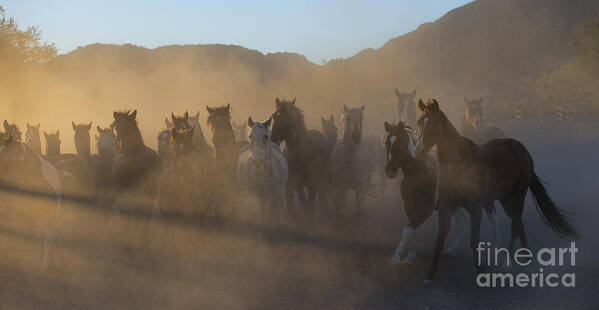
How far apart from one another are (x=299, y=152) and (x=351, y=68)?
3943 inches

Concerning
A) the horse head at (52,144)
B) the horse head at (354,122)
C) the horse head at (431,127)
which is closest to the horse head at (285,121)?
the horse head at (354,122)

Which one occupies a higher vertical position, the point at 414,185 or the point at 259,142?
the point at 259,142

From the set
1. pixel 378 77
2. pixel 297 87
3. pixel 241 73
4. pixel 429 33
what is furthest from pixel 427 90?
pixel 241 73

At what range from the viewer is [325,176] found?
30.1 ft

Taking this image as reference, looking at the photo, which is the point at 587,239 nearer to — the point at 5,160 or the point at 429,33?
the point at 5,160

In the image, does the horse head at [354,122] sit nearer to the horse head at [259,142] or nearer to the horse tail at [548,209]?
the horse head at [259,142]

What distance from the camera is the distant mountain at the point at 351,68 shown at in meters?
84.6

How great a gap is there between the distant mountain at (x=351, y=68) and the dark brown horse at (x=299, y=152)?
58.6 meters

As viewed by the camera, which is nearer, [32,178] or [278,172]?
[32,178]

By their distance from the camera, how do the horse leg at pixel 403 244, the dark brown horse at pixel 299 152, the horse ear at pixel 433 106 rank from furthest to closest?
the dark brown horse at pixel 299 152 < the horse leg at pixel 403 244 < the horse ear at pixel 433 106

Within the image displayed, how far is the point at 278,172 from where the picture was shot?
7547mm

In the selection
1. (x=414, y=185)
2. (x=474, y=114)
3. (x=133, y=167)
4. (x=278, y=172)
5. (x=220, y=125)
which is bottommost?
(x=414, y=185)

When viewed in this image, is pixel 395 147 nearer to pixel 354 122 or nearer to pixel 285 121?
pixel 354 122

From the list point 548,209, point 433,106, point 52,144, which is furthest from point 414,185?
point 52,144
